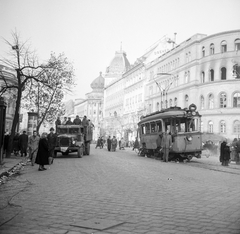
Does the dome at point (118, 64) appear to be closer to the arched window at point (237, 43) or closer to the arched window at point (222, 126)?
the arched window at point (237, 43)

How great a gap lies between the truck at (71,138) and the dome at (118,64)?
9093cm

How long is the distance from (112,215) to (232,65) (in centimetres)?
4771

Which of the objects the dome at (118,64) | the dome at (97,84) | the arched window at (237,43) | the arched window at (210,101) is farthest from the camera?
the dome at (97,84)

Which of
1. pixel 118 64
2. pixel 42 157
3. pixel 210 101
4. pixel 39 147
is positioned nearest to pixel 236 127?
pixel 210 101

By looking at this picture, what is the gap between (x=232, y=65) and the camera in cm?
4984

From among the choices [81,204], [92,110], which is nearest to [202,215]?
[81,204]

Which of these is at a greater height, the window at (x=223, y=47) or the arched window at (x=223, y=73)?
the window at (x=223, y=47)

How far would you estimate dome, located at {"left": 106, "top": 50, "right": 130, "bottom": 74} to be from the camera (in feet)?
380

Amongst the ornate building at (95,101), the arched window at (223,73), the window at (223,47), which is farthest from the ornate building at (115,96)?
the window at (223,47)

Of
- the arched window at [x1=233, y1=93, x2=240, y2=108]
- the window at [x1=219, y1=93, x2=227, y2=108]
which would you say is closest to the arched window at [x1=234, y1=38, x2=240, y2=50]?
the arched window at [x1=233, y1=93, x2=240, y2=108]

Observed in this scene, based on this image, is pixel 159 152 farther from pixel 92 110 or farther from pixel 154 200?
pixel 92 110

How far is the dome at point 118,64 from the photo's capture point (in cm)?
11581

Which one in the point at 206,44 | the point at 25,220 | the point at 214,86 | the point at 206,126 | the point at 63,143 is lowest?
the point at 25,220

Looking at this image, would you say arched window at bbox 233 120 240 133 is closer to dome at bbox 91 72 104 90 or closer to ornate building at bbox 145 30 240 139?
ornate building at bbox 145 30 240 139
